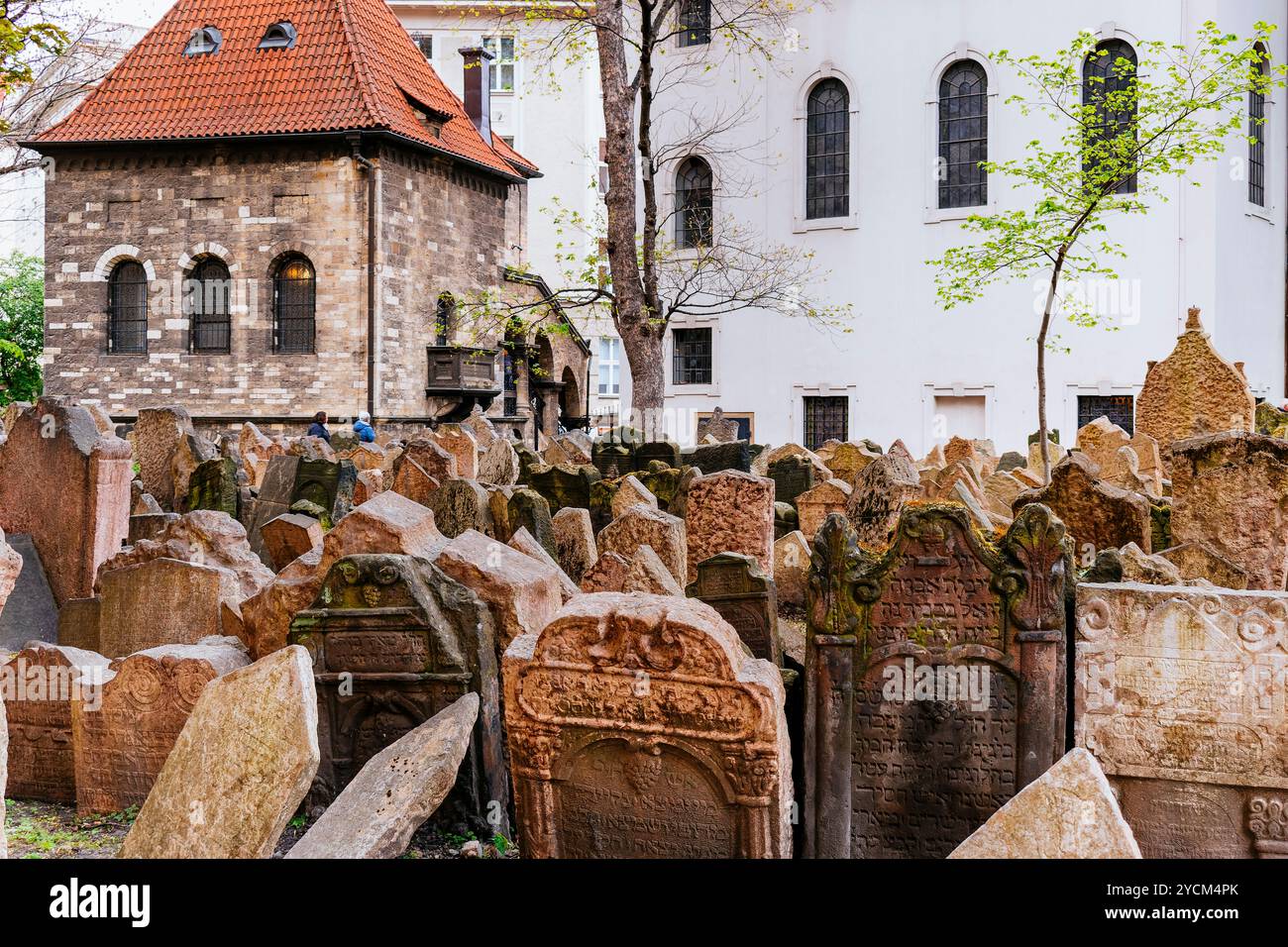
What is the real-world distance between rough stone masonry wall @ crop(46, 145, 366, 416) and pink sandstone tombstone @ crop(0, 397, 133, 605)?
17.3m

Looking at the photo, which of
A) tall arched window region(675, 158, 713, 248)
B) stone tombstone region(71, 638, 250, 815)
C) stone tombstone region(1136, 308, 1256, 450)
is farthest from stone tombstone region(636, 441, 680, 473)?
tall arched window region(675, 158, 713, 248)

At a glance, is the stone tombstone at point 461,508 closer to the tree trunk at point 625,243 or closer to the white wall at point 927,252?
the tree trunk at point 625,243

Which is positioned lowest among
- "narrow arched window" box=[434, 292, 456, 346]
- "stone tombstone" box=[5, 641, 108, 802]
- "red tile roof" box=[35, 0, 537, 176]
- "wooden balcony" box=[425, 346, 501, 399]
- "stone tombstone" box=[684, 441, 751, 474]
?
"stone tombstone" box=[5, 641, 108, 802]

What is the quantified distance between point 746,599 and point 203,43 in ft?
86.9

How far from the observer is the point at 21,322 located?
1666 inches

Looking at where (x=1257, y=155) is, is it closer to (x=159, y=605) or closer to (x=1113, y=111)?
(x=1113, y=111)

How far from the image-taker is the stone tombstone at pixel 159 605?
283 inches

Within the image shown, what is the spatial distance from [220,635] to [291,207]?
21668mm

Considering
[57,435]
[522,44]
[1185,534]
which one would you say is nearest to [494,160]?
[522,44]

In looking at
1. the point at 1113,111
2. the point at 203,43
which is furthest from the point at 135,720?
the point at 203,43

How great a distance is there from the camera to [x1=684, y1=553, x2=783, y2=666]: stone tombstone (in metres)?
6.55

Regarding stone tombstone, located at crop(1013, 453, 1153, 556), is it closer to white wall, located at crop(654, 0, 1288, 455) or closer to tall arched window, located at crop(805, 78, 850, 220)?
white wall, located at crop(654, 0, 1288, 455)

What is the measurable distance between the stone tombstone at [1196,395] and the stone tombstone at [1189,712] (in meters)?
9.49

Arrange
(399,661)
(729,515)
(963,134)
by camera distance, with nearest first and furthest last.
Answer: (399,661) < (729,515) < (963,134)
